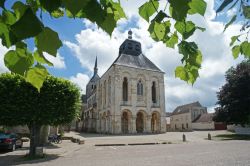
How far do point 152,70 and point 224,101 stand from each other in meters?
15.3

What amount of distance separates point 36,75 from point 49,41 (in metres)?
0.47

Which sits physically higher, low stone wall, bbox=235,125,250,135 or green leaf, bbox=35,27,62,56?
green leaf, bbox=35,27,62,56

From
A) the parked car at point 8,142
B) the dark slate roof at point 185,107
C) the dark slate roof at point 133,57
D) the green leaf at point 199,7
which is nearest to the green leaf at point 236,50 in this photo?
the green leaf at point 199,7

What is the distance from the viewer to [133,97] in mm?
46812

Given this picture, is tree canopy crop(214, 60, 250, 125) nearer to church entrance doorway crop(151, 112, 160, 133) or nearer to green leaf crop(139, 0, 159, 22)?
church entrance doorway crop(151, 112, 160, 133)

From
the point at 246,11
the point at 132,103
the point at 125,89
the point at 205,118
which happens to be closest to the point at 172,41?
the point at 246,11

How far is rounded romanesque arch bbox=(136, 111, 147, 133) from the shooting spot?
154 feet

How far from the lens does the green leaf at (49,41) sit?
4.33 feet

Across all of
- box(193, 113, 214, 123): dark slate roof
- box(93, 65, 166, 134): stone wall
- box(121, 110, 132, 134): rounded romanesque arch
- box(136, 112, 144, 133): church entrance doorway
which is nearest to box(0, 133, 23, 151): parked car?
box(93, 65, 166, 134): stone wall

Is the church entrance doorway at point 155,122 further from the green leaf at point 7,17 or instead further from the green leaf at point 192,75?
the green leaf at point 7,17

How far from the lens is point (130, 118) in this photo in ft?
148

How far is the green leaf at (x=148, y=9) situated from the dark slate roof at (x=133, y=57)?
44.6 m

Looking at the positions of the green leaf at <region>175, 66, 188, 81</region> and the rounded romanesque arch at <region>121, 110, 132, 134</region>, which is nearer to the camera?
the green leaf at <region>175, 66, 188, 81</region>

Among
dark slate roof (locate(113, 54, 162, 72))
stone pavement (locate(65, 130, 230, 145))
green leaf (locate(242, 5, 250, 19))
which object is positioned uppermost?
dark slate roof (locate(113, 54, 162, 72))
